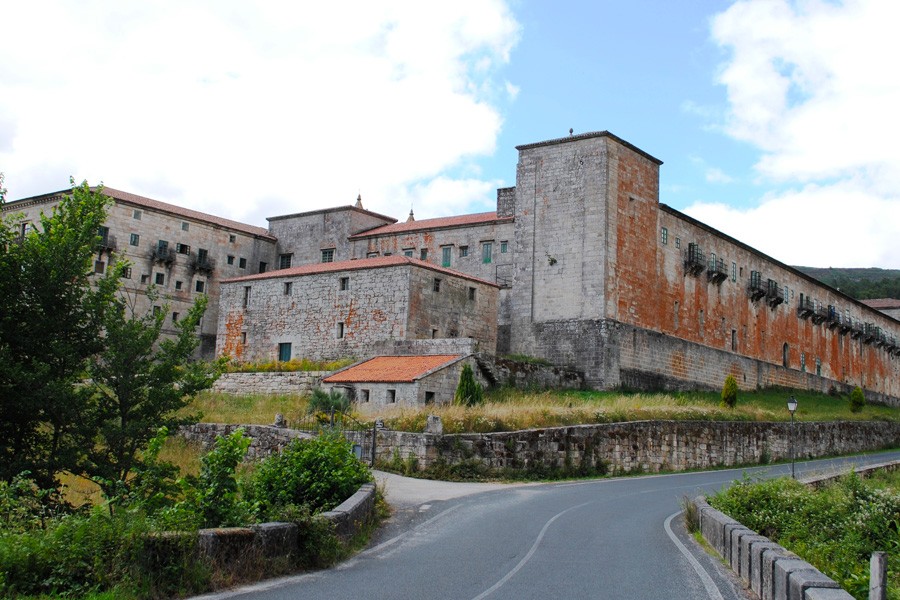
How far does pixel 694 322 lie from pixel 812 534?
4119 centimetres

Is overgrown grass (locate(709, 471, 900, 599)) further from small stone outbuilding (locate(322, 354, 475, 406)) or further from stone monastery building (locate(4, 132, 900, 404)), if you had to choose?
stone monastery building (locate(4, 132, 900, 404))

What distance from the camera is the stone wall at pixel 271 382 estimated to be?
38.0 metres

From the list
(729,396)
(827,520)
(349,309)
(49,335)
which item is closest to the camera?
(827,520)

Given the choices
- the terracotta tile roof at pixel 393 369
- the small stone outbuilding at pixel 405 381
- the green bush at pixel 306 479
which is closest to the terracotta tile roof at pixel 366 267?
the terracotta tile roof at pixel 393 369

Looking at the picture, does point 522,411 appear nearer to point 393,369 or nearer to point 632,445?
point 632,445

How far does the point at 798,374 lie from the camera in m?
65.2

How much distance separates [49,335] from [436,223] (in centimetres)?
3843

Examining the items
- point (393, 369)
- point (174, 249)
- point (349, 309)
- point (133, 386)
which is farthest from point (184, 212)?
point (133, 386)

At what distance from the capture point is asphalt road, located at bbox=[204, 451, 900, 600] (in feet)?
33.7

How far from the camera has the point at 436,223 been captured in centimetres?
5534

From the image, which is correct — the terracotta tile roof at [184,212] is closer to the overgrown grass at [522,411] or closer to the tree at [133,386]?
the overgrown grass at [522,411]

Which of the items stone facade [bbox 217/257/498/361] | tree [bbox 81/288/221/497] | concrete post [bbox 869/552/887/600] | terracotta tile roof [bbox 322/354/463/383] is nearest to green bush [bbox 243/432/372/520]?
tree [bbox 81/288/221/497]

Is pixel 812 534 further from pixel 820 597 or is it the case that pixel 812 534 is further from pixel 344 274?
pixel 344 274

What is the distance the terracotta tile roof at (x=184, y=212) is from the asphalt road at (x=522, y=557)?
41.8 metres
